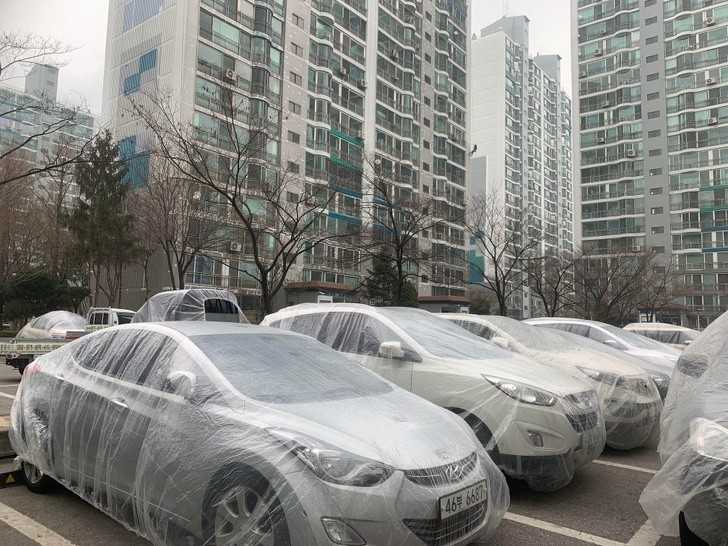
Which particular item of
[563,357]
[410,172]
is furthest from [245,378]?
[410,172]

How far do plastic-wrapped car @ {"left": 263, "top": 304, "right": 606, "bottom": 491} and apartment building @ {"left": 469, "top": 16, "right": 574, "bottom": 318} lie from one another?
72.9m

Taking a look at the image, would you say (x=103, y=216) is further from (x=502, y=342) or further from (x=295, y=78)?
(x=502, y=342)

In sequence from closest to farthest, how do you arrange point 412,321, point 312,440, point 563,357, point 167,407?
1. point 312,440
2. point 167,407
3. point 412,321
4. point 563,357

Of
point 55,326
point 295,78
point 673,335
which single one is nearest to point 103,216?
point 55,326

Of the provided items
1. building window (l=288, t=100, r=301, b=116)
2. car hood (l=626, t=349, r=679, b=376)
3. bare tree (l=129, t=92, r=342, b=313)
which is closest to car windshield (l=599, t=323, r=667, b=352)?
car hood (l=626, t=349, r=679, b=376)

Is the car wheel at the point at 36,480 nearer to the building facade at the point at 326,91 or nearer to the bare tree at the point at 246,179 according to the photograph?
the bare tree at the point at 246,179

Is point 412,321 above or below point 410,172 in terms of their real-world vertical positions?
below

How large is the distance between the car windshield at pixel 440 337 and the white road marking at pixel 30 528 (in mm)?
3225

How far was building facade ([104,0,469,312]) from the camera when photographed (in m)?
35.8

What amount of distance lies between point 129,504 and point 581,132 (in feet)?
253

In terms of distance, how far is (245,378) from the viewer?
343 cm

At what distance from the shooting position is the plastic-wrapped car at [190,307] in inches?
456

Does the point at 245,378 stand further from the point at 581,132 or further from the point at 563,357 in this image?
the point at 581,132

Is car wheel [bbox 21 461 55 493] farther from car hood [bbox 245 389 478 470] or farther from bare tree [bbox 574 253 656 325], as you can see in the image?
bare tree [bbox 574 253 656 325]
